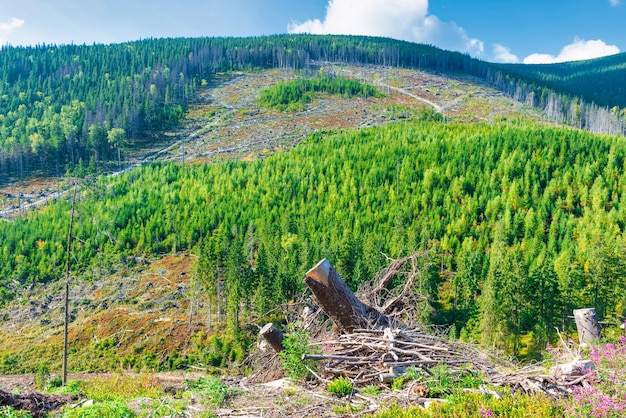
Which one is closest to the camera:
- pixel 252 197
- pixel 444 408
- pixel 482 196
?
pixel 444 408

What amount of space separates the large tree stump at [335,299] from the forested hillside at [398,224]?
103 feet

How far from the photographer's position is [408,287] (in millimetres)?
11758

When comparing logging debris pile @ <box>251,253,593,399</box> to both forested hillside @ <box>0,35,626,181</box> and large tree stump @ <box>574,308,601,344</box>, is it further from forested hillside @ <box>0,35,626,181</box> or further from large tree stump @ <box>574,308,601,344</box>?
forested hillside @ <box>0,35,626,181</box>

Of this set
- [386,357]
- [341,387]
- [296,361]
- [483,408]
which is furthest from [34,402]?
[483,408]

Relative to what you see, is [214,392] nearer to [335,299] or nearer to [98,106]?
[335,299]

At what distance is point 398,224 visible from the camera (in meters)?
65.6

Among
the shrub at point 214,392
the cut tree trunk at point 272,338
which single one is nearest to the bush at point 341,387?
the shrub at point 214,392

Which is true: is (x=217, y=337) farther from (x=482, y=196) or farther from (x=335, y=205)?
(x=482, y=196)

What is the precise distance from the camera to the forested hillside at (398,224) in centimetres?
4381

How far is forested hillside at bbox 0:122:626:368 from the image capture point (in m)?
43.8

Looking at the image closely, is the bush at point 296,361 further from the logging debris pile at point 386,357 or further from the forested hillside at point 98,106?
the forested hillside at point 98,106

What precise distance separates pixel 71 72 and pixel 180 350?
19265 cm

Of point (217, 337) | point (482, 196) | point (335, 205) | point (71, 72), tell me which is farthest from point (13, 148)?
point (482, 196)

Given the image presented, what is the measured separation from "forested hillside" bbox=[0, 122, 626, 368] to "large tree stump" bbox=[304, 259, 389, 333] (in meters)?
31.4
